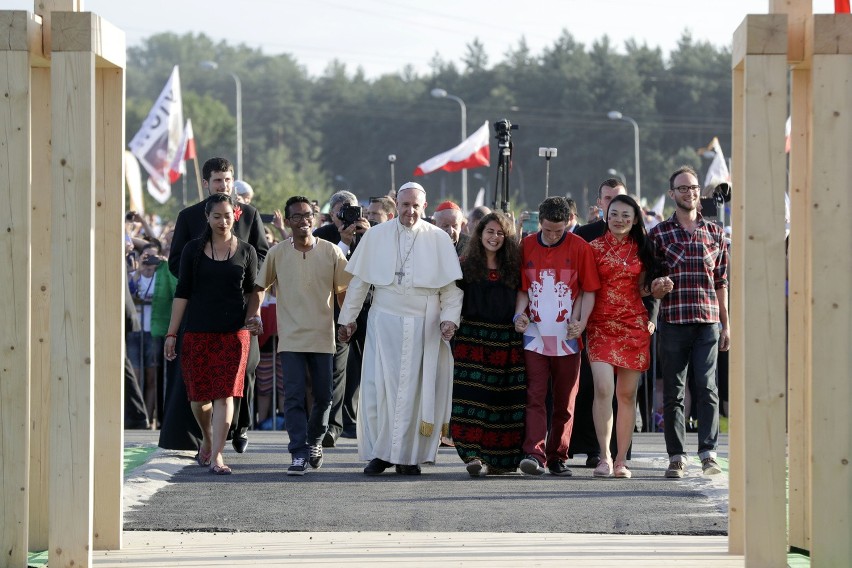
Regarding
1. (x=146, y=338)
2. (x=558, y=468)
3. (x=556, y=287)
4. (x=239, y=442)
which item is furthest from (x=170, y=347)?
(x=146, y=338)

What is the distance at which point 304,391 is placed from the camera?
36.4ft

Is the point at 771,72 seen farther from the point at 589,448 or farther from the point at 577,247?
the point at 589,448

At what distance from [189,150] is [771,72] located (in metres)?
28.1

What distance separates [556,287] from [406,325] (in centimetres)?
111

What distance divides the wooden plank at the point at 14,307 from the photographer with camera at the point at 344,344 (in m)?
6.08

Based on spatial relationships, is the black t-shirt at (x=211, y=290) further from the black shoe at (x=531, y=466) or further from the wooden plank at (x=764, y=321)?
the wooden plank at (x=764, y=321)

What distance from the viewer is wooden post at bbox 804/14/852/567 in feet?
20.4

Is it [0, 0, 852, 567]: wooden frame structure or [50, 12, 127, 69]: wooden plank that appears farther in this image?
[50, 12, 127, 69]: wooden plank

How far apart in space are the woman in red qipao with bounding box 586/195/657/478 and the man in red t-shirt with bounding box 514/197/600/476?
0.36ft

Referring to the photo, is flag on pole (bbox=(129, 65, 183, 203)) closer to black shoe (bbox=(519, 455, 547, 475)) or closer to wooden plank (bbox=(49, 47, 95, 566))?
black shoe (bbox=(519, 455, 547, 475))

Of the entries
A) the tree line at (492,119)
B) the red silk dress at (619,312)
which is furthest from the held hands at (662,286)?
the tree line at (492,119)

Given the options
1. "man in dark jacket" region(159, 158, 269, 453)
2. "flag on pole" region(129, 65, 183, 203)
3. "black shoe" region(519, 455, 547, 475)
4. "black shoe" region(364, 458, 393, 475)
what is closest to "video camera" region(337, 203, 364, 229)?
"man in dark jacket" region(159, 158, 269, 453)

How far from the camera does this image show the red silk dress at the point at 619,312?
34.4 ft

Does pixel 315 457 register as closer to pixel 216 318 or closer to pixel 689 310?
pixel 216 318
